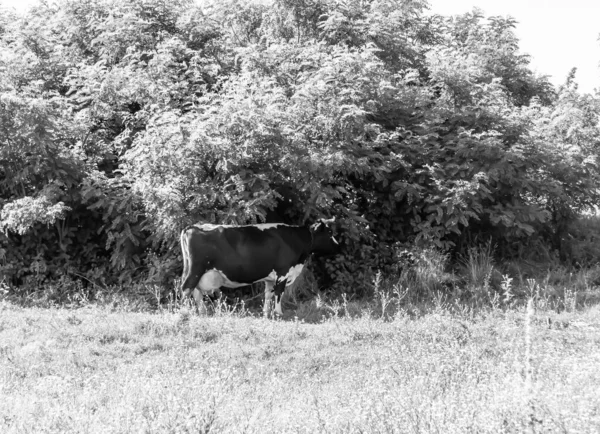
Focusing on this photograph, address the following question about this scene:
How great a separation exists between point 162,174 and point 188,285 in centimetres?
191

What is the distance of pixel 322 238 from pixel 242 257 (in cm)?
156

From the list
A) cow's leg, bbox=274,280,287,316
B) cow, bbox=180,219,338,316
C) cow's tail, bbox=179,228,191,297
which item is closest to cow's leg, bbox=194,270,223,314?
cow, bbox=180,219,338,316

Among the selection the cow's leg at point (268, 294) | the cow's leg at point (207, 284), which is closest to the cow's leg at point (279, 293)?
the cow's leg at point (268, 294)

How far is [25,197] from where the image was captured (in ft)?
36.1

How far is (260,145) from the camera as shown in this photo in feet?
35.5

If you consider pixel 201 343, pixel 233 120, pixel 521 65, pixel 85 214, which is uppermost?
pixel 521 65

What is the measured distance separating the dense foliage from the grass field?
75.1 inches

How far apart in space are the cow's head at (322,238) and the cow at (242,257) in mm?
214

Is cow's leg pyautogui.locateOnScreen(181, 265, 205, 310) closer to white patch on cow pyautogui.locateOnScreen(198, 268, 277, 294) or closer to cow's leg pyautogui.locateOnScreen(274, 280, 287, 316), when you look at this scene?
white patch on cow pyautogui.locateOnScreen(198, 268, 277, 294)

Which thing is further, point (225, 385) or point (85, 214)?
point (85, 214)

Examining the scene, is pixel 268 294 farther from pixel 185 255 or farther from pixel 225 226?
pixel 185 255

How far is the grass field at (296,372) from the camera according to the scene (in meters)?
4.66

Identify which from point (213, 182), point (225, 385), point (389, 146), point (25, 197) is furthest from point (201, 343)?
point (389, 146)

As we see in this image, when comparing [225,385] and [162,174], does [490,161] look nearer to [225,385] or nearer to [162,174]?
[162,174]
